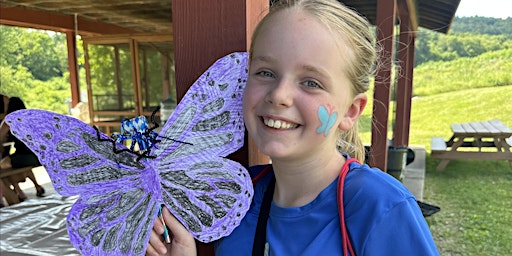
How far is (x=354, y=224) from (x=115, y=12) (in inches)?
244

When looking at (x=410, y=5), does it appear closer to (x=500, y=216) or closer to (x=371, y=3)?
(x=371, y=3)

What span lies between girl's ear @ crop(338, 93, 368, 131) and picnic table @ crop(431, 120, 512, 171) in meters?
5.45

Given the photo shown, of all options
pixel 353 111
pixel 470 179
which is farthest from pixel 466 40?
pixel 353 111

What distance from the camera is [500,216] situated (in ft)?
14.0

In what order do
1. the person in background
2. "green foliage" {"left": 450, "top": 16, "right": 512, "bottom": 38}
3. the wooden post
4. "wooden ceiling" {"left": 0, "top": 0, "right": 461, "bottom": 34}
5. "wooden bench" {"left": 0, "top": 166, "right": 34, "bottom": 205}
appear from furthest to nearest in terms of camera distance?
"wooden ceiling" {"left": 0, "top": 0, "right": 461, "bottom": 34}, the person in background, "wooden bench" {"left": 0, "top": 166, "right": 34, "bottom": 205}, "green foliage" {"left": 450, "top": 16, "right": 512, "bottom": 38}, the wooden post

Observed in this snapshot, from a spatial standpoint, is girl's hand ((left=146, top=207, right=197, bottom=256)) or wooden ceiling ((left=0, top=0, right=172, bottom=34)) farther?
wooden ceiling ((left=0, top=0, right=172, bottom=34))

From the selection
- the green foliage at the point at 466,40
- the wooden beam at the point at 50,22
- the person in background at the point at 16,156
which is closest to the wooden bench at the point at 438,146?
the green foliage at the point at 466,40

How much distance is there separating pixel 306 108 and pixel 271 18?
0.73 feet

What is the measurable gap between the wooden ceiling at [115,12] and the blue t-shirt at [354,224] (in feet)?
12.6

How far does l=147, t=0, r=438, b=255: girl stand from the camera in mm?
736

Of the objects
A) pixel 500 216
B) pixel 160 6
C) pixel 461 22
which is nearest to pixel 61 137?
pixel 500 216

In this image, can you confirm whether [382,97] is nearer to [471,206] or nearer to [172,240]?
[471,206]

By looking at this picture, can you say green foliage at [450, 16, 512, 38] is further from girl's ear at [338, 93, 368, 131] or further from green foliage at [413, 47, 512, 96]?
girl's ear at [338, 93, 368, 131]

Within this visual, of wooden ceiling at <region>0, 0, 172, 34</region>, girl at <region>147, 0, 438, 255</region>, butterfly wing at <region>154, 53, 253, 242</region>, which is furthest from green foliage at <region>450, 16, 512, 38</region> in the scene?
wooden ceiling at <region>0, 0, 172, 34</region>
